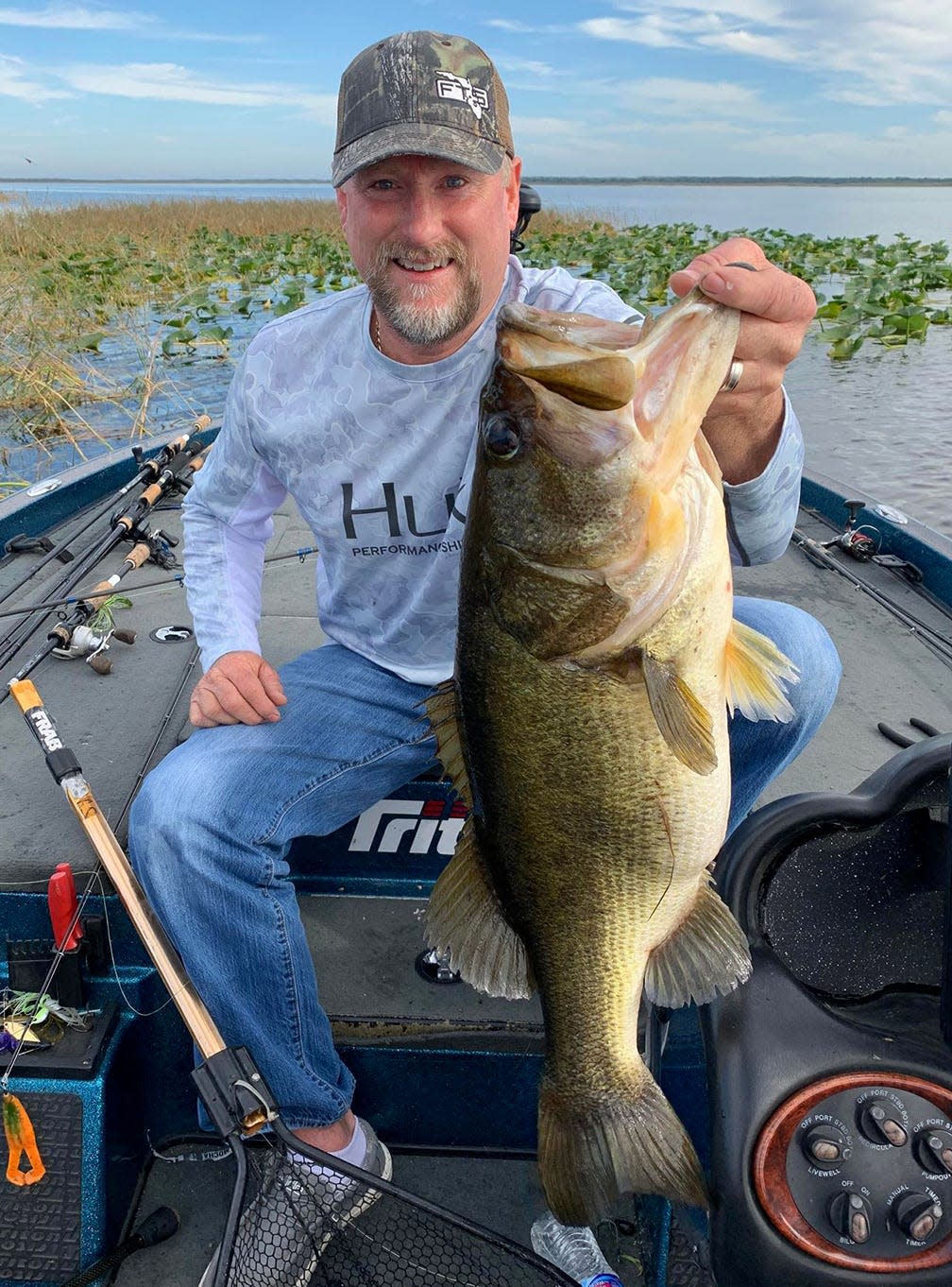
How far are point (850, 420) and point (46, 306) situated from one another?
37.3ft

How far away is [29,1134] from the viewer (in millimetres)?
2148

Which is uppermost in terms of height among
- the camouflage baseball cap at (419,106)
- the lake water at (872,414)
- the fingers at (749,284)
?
the camouflage baseball cap at (419,106)

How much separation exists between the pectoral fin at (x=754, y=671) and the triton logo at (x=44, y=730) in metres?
1.80

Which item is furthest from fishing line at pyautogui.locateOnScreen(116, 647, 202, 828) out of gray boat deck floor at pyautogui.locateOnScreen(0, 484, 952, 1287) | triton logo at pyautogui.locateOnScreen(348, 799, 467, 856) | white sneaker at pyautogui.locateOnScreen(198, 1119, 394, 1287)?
white sneaker at pyautogui.locateOnScreen(198, 1119, 394, 1287)

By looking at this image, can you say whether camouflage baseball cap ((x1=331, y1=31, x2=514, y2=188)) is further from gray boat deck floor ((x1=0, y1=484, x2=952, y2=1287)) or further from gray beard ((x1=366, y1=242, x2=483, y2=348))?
gray boat deck floor ((x1=0, y1=484, x2=952, y2=1287))

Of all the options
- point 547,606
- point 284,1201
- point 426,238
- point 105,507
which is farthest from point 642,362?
point 105,507

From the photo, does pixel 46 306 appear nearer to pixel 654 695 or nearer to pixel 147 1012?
pixel 147 1012

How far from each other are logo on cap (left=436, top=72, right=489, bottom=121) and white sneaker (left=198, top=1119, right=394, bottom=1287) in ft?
8.32

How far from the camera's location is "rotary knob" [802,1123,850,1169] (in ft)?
4.86

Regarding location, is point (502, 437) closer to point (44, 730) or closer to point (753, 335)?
point (753, 335)

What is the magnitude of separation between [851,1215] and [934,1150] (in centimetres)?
16

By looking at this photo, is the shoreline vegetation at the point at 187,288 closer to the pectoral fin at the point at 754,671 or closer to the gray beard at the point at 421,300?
the gray beard at the point at 421,300

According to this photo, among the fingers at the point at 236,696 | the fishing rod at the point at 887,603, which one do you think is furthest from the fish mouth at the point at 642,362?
the fishing rod at the point at 887,603

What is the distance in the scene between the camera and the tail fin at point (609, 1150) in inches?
71.5
